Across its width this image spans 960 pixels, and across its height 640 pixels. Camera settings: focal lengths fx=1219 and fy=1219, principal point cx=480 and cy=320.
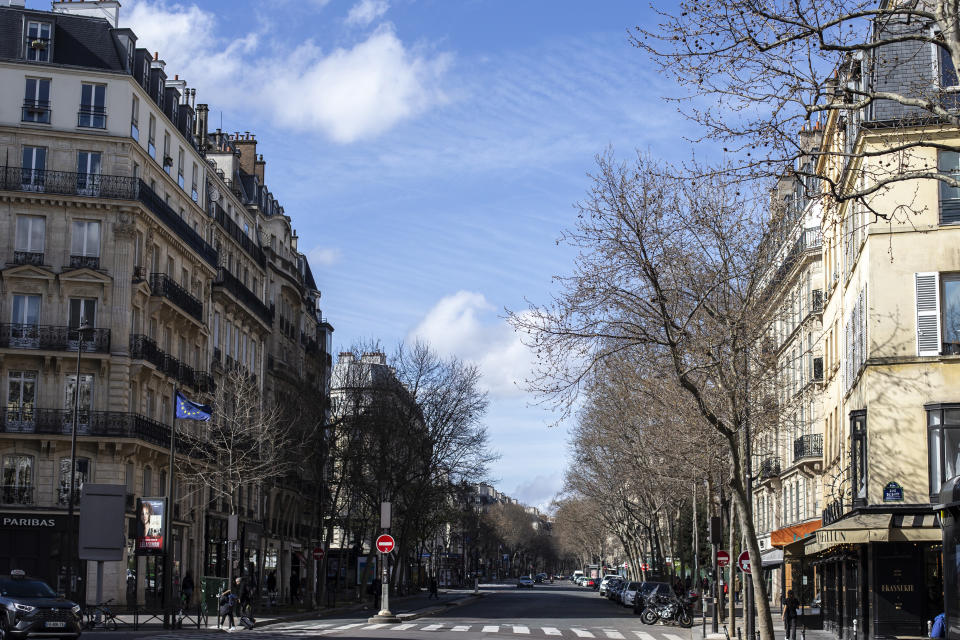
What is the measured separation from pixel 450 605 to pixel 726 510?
23483mm

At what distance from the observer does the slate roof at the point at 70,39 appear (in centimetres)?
4875

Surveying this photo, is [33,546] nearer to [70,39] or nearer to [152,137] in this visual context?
[152,137]

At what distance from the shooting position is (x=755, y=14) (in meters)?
14.0

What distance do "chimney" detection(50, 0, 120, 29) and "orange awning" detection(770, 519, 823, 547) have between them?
117 feet

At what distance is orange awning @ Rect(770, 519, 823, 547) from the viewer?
47.1 meters

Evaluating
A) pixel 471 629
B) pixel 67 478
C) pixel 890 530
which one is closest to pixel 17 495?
pixel 67 478

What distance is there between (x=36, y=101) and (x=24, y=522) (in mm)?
16519

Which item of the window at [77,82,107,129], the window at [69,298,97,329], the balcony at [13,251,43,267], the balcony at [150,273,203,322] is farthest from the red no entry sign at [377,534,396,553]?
the window at [77,82,107,129]

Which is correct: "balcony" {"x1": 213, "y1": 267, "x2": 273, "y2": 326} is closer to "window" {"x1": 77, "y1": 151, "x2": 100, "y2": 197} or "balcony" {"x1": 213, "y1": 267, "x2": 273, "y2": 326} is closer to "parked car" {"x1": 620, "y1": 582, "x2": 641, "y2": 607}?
"window" {"x1": 77, "y1": 151, "x2": 100, "y2": 197}

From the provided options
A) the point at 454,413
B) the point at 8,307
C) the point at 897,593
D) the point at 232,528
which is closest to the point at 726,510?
the point at 897,593

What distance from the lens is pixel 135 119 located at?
50.0 m

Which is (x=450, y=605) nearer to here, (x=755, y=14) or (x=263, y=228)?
(x=263, y=228)

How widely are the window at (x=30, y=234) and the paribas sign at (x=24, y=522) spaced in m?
10.2

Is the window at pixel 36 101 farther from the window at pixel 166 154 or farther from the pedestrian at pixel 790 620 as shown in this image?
the pedestrian at pixel 790 620
